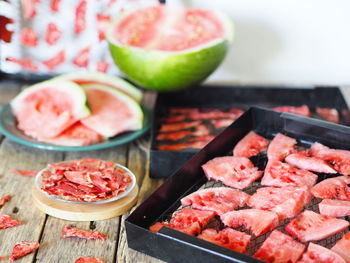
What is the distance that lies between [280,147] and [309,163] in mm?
115

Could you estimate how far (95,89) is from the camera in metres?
1.96

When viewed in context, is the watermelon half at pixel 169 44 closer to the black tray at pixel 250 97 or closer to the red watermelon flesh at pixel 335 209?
the black tray at pixel 250 97

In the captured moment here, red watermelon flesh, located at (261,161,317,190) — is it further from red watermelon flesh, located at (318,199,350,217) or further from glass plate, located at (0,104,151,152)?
glass plate, located at (0,104,151,152)

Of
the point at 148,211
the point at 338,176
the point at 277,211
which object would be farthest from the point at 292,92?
the point at 148,211

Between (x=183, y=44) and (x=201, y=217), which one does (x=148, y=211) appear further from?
(x=183, y=44)

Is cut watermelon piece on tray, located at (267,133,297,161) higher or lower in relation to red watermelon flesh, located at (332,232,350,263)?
lower

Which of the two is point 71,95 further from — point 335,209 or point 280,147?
point 335,209

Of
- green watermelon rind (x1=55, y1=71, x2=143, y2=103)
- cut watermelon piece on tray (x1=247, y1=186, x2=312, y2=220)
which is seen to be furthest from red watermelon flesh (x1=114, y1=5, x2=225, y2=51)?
cut watermelon piece on tray (x1=247, y1=186, x2=312, y2=220)

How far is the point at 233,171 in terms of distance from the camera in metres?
1.51

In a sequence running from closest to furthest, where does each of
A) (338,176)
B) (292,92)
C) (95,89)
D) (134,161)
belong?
(338,176), (134,161), (95,89), (292,92)

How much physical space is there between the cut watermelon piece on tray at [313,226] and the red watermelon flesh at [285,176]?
0.47 ft

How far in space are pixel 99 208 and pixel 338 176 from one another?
67 cm

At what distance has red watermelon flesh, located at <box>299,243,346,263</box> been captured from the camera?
46.0 inches

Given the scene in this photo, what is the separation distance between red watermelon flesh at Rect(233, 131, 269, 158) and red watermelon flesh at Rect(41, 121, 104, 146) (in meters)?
0.50
